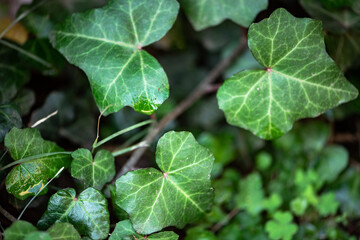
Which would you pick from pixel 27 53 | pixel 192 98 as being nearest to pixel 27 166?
pixel 27 53

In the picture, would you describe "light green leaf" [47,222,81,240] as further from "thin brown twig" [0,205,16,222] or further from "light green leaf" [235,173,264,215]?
"light green leaf" [235,173,264,215]

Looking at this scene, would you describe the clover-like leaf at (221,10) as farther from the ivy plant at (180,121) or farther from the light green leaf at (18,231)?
the light green leaf at (18,231)

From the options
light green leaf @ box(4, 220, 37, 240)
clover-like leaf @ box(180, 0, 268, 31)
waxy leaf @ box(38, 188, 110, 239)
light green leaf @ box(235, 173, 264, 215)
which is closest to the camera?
light green leaf @ box(4, 220, 37, 240)

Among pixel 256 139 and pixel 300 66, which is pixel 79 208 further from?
pixel 256 139

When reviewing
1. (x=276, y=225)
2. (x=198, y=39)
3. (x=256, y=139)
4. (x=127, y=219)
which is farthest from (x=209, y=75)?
(x=127, y=219)

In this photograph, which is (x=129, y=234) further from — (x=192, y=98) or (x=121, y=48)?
(x=192, y=98)

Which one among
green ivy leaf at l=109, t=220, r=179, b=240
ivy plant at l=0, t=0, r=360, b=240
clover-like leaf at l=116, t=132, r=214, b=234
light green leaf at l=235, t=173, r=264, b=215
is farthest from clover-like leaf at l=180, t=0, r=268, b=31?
green ivy leaf at l=109, t=220, r=179, b=240

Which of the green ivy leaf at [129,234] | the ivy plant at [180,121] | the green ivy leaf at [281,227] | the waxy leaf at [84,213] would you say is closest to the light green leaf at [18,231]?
the ivy plant at [180,121]
